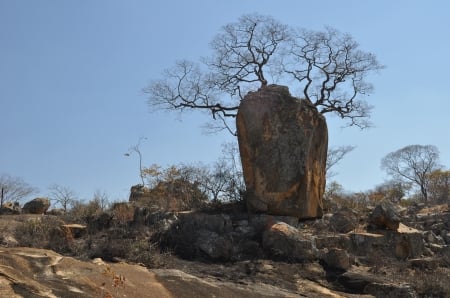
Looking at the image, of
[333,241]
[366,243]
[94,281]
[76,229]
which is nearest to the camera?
[94,281]

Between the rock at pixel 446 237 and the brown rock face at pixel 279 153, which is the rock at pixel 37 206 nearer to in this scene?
the brown rock face at pixel 279 153

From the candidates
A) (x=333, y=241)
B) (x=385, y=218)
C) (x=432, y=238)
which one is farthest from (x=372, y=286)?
(x=432, y=238)

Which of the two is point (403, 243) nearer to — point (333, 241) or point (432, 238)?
point (432, 238)

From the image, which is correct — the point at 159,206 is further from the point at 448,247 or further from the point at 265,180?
the point at 448,247

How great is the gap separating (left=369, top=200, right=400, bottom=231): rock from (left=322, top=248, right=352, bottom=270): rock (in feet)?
9.27

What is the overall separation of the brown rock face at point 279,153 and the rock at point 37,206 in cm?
596

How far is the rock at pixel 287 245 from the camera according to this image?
9672mm

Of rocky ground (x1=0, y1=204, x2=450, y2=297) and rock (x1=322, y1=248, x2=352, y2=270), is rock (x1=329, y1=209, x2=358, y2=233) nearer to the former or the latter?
rocky ground (x1=0, y1=204, x2=450, y2=297)

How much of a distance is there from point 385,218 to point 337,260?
3.10 m

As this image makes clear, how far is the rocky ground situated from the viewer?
6.31 m

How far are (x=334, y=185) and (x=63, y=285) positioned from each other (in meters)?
18.0

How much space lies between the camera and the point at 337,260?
963cm

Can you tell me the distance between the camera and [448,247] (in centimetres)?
1280

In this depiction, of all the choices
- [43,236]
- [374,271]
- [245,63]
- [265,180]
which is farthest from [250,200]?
[245,63]
